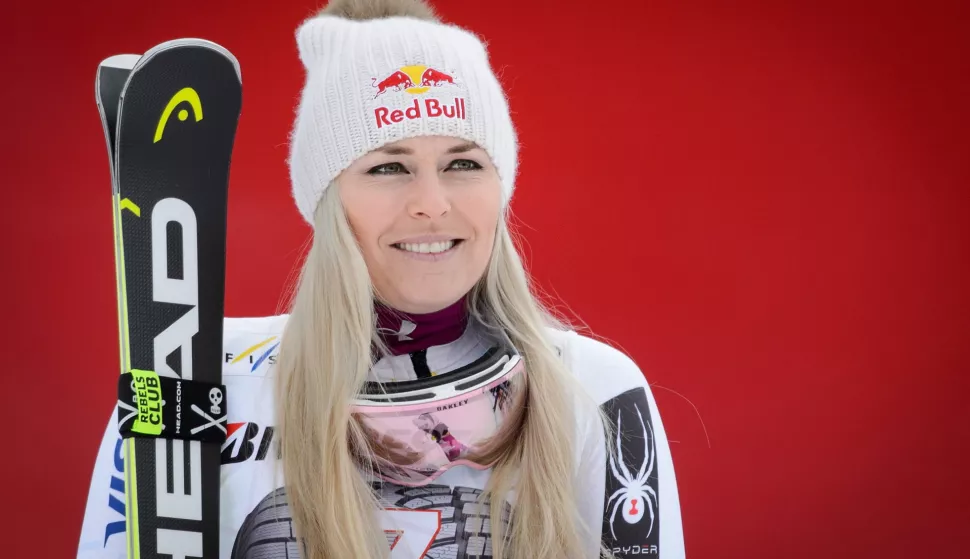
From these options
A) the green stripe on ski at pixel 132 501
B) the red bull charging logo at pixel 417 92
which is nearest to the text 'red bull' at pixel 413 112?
the red bull charging logo at pixel 417 92

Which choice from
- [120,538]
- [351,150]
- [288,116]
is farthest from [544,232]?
[120,538]

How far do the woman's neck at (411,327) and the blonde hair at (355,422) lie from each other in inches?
1.1

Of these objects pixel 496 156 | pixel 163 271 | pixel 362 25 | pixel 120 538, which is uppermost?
pixel 362 25

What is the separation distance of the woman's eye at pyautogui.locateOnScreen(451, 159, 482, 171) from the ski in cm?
48

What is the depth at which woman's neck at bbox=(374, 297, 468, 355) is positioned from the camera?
1755 mm

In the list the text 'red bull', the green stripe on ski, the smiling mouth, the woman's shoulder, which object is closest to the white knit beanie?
the text 'red bull'

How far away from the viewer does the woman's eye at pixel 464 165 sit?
173 cm

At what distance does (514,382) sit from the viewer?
1794 mm

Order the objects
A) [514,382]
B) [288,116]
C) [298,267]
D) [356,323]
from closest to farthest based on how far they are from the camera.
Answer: [356,323] → [514,382] → [298,267] → [288,116]

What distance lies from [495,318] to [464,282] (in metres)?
0.15

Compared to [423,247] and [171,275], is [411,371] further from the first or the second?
[171,275]

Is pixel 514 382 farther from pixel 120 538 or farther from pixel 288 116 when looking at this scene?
pixel 288 116

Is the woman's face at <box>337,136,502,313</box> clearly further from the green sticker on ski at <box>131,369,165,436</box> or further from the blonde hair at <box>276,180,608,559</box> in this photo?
the green sticker on ski at <box>131,369,165,436</box>

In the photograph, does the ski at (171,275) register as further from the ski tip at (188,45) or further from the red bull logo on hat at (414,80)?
the red bull logo on hat at (414,80)
